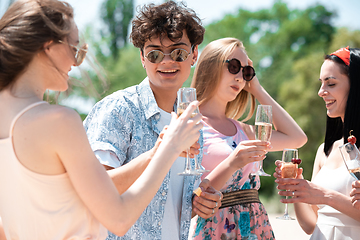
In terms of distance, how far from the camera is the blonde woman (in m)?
3.36

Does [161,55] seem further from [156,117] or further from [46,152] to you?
[46,152]

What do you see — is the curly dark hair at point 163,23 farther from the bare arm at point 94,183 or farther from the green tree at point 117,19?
the green tree at point 117,19

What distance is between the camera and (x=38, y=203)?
68.8 inches

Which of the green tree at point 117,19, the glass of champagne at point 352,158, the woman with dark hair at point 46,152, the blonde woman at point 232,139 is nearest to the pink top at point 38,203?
the woman with dark hair at point 46,152

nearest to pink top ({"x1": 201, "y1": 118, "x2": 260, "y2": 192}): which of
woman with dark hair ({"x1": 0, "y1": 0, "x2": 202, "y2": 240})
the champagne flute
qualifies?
the champagne flute

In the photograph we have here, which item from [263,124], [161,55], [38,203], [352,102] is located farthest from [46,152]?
[352,102]

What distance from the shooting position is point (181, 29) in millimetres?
3062

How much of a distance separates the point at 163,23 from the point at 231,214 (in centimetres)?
186

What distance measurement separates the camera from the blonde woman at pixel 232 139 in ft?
11.0

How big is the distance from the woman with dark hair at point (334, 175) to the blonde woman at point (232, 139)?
401 millimetres

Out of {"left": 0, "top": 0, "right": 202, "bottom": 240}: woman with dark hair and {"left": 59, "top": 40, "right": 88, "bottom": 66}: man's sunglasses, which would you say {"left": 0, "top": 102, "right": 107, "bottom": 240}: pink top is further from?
{"left": 59, "top": 40, "right": 88, "bottom": 66}: man's sunglasses

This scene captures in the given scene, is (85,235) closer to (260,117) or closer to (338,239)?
(260,117)

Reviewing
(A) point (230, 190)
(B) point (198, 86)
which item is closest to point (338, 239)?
(A) point (230, 190)

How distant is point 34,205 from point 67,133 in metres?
0.37
